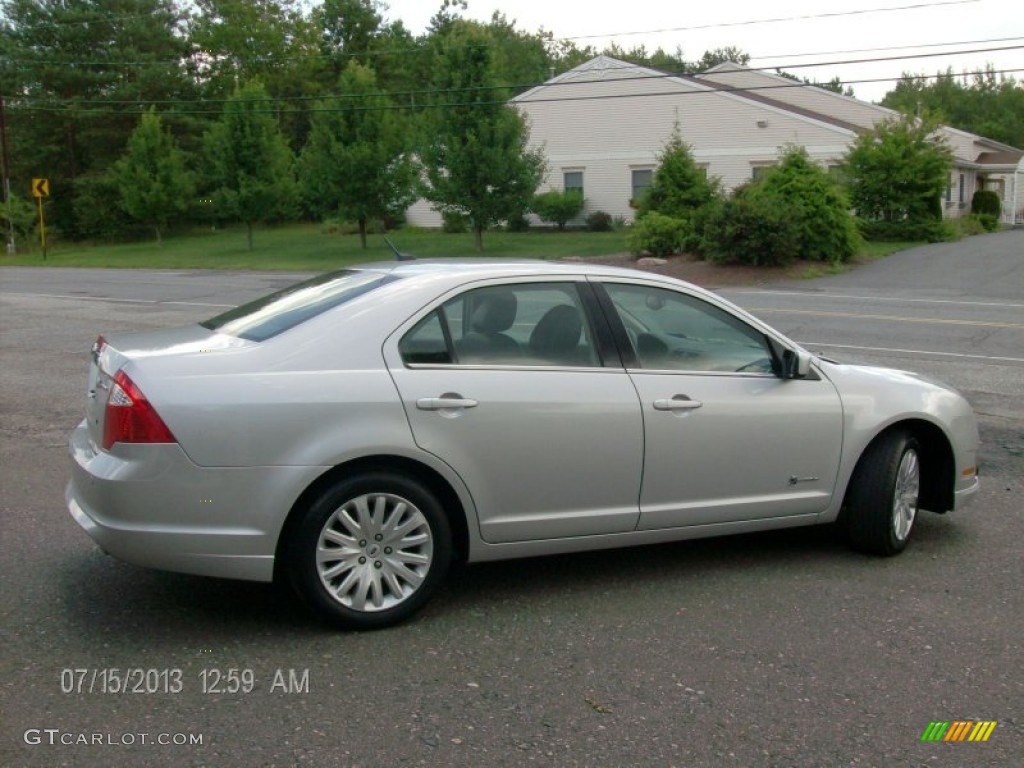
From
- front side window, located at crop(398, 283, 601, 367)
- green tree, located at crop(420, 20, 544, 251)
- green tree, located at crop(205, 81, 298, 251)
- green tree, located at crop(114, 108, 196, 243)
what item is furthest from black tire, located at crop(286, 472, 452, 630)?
green tree, located at crop(114, 108, 196, 243)

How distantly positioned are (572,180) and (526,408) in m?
43.9

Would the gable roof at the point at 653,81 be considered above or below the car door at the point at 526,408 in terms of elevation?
above

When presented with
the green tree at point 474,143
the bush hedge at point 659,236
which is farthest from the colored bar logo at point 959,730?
the green tree at point 474,143

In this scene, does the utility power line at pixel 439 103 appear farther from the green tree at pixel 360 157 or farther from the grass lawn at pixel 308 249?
the grass lawn at pixel 308 249

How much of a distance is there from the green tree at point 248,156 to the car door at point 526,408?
38.9 meters

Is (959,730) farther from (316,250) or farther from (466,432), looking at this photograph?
(316,250)

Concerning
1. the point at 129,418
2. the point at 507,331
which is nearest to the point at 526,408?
the point at 507,331

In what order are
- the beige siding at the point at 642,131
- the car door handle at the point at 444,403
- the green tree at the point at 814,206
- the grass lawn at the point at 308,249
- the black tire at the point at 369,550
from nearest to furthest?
the black tire at the point at 369,550
the car door handle at the point at 444,403
the green tree at the point at 814,206
the grass lawn at the point at 308,249
the beige siding at the point at 642,131

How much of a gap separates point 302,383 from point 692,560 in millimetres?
2310

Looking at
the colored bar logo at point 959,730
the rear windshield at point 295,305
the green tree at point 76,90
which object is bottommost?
the colored bar logo at point 959,730

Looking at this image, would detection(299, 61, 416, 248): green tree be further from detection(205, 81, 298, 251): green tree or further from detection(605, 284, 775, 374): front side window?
detection(605, 284, 775, 374): front side window

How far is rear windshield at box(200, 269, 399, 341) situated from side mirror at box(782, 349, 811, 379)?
197 centimetres

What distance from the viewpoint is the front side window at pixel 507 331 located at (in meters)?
4.66

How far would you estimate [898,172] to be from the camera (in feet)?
117
